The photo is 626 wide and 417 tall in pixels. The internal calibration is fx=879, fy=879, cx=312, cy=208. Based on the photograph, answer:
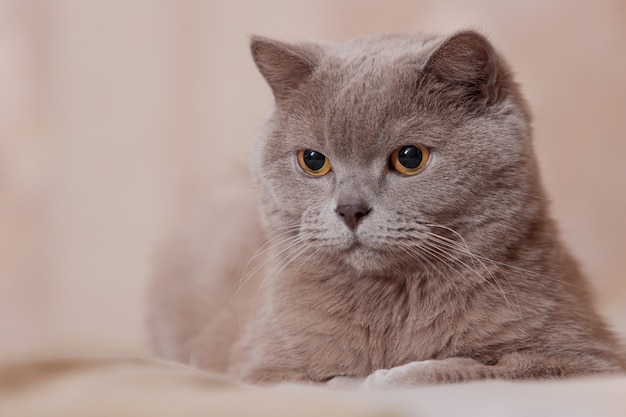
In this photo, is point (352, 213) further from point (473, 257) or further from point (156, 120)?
point (156, 120)

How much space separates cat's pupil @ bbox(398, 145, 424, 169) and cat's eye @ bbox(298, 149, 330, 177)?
0.47 ft

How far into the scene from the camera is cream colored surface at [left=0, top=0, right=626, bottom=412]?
2658mm

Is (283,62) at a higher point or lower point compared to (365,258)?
higher

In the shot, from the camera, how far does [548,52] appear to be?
271 cm

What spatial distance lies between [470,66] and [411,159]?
0.66ft

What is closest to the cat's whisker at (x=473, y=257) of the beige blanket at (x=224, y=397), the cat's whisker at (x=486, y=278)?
the cat's whisker at (x=486, y=278)

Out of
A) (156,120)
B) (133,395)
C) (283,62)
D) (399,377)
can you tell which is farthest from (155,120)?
(133,395)

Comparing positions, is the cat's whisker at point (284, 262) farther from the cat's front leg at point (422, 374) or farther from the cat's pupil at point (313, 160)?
the cat's front leg at point (422, 374)

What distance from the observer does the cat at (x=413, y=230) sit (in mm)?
1513

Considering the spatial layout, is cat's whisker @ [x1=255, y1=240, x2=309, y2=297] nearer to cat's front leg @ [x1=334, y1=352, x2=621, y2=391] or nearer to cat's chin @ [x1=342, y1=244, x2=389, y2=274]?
cat's chin @ [x1=342, y1=244, x2=389, y2=274]

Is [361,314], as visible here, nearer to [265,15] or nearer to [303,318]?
[303,318]

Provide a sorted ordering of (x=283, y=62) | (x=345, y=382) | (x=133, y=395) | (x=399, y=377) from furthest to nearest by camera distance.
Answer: (x=283, y=62) < (x=345, y=382) < (x=399, y=377) < (x=133, y=395)

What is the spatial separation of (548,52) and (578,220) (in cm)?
52

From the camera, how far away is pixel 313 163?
1625 millimetres
